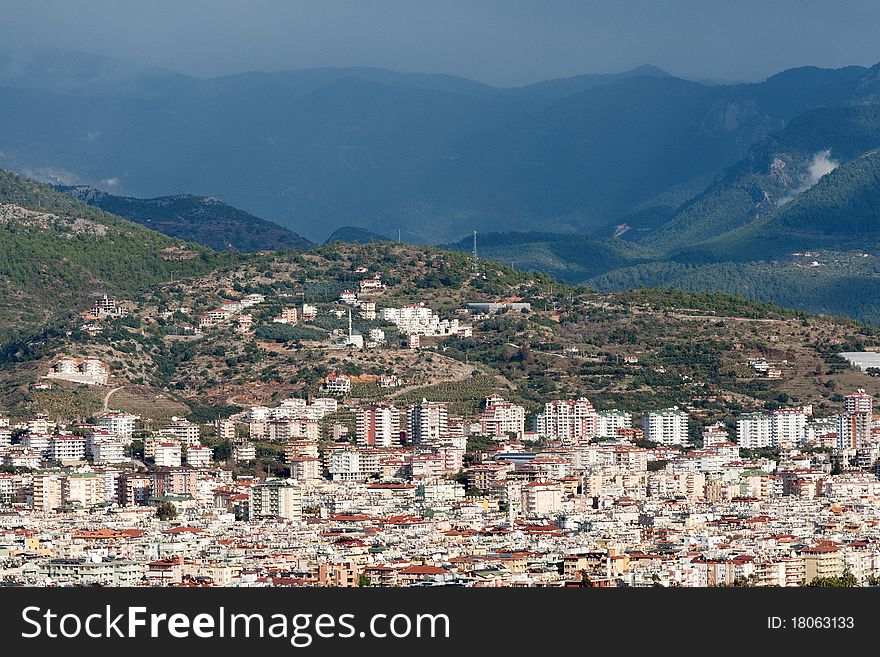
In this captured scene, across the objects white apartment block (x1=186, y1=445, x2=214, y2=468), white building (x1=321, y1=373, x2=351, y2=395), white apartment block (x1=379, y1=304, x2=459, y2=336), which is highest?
white apartment block (x1=379, y1=304, x2=459, y2=336)

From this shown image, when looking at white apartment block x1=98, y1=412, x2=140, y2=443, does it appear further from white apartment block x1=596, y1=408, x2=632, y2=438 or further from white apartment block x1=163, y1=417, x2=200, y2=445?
white apartment block x1=596, y1=408, x2=632, y2=438

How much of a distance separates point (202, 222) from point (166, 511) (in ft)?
354

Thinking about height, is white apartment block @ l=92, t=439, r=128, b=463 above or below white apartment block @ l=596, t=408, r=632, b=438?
below

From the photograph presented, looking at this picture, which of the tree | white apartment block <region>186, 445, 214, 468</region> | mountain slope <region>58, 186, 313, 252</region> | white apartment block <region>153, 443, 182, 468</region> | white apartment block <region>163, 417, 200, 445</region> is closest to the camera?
the tree

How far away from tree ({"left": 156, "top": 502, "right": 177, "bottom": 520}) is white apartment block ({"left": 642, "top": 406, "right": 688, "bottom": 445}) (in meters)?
24.3

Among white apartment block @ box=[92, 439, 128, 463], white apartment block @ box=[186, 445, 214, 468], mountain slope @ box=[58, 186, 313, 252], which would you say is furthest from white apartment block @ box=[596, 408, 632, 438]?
mountain slope @ box=[58, 186, 313, 252]

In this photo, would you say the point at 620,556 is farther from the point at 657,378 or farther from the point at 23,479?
the point at 657,378

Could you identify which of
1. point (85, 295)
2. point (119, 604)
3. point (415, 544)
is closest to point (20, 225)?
point (85, 295)

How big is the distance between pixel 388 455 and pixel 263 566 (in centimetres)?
3592

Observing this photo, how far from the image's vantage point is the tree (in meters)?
84.1

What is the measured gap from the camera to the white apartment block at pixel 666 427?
106m

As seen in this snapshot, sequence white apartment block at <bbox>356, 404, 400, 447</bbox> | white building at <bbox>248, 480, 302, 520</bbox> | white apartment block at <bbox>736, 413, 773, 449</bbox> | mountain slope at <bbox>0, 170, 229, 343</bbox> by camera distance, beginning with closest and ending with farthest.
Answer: white building at <bbox>248, 480, 302, 520</bbox>
white apartment block at <bbox>356, 404, 400, 447</bbox>
white apartment block at <bbox>736, 413, 773, 449</bbox>
mountain slope at <bbox>0, 170, 229, 343</bbox>

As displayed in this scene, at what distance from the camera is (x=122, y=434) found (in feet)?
331

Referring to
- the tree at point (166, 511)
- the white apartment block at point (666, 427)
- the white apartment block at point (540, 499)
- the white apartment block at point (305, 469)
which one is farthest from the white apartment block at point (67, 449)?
the white apartment block at point (666, 427)
